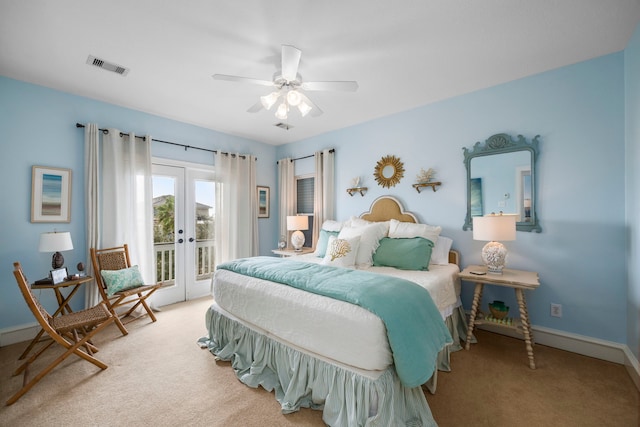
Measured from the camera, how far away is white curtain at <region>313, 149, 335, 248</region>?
436 cm

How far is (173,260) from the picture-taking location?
13.1 feet

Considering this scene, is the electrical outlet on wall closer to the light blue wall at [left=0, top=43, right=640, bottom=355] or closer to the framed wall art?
the light blue wall at [left=0, top=43, right=640, bottom=355]

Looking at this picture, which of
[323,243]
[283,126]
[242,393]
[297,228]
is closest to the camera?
[242,393]

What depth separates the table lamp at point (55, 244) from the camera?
8.60 ft

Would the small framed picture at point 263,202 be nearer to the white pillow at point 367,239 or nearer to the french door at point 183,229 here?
the french door at point 183,229

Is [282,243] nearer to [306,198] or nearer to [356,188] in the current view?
[306,198]

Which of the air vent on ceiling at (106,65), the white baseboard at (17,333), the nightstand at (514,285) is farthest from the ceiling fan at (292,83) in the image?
the white baseboard at (17,333)

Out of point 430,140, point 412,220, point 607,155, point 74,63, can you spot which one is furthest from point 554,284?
point 74,63

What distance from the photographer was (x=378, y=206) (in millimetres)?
3785

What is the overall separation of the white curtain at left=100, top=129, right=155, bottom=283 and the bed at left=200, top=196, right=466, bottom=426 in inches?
61.9

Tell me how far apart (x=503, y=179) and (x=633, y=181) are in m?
0.90

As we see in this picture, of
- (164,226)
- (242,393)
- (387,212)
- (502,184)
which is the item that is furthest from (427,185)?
(164,226)

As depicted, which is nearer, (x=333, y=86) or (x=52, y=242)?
(x=333, y=86)

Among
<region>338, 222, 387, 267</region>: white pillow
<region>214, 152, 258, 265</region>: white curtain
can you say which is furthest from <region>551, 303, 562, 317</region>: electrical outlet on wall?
<region>214, 152, 258, 265</region>: white curtain
